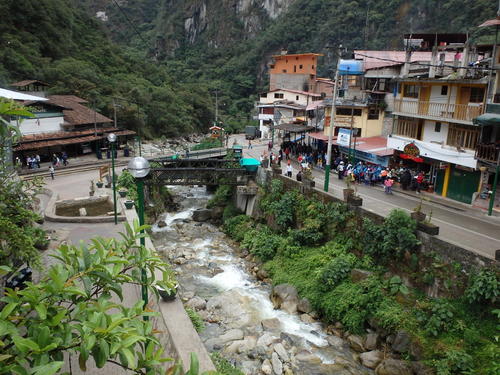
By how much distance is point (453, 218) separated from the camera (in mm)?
20688

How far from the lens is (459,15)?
68.3 meters

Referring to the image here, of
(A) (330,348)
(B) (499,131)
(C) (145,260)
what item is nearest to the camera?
(C) (145,260)

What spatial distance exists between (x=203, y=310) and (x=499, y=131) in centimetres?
1875

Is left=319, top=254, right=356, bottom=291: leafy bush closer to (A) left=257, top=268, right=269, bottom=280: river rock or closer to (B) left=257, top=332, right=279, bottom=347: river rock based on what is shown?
(B) left=257, top=332, right=279, bottom=347: river rock

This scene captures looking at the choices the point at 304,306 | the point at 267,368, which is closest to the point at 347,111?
the point at 304,306

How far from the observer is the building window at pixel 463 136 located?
2331 cm

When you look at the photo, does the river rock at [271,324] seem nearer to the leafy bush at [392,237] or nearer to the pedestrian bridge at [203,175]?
the leafy bush at [392,237]

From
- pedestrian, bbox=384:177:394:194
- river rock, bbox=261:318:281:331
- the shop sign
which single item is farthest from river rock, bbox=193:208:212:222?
the shop sign

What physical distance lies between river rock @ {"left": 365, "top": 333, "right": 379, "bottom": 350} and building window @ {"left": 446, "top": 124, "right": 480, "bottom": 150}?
533 inches

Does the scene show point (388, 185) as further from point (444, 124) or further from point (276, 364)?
point (276, 364)

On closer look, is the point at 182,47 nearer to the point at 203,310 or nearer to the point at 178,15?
the point at 178,15

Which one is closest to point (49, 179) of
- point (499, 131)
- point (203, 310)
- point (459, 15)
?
point (203, 310)

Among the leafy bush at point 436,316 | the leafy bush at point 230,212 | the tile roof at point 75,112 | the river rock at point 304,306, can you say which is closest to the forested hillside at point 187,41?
the tile roof at point 75,112

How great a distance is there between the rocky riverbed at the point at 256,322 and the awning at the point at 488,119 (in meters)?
12.4
